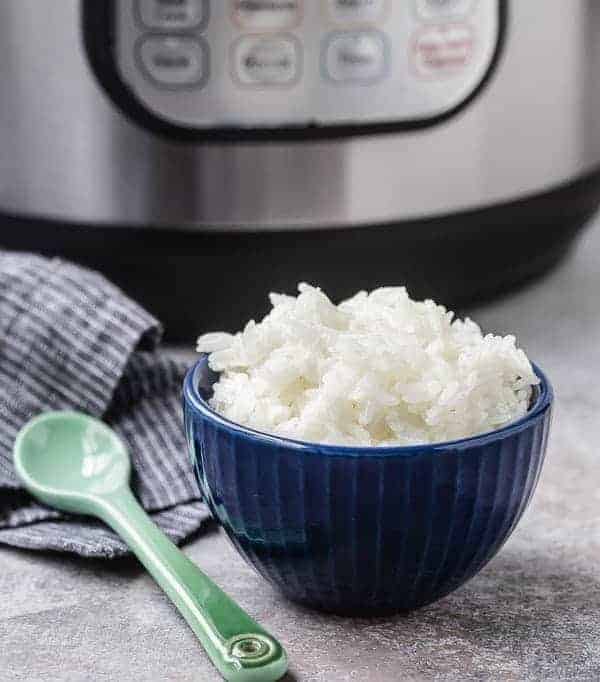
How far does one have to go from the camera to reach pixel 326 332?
0.48 metres

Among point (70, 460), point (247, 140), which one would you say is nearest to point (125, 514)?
point (70, 460)

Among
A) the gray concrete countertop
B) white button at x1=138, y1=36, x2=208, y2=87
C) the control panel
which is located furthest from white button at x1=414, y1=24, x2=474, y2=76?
the gray concrete countertop

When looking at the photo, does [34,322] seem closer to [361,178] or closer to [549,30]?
[361,178]

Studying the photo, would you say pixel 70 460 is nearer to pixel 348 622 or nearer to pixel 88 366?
pixel 88 366

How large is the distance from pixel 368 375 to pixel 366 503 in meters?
0.05

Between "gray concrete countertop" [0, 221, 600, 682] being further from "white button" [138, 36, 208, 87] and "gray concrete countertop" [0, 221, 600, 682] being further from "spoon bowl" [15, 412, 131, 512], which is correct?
"white button" [138, 36, 208, 87]

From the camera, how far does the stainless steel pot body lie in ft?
2.31

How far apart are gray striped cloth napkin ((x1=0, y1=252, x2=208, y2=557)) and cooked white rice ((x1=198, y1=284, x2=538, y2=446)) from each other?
140 mm

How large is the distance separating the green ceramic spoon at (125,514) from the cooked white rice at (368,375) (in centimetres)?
7

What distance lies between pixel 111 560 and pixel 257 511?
0.37 feet

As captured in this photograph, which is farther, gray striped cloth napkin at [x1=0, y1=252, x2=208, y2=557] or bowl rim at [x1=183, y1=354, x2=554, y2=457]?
gray striped cloth napkin at [x1=0, y1=252, x2=208, y2=557]

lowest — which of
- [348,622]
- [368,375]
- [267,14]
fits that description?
[348,622]

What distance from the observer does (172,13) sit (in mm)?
685

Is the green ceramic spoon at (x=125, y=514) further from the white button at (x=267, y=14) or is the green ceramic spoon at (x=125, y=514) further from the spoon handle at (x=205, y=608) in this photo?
the white button at (x=267, y=14)
